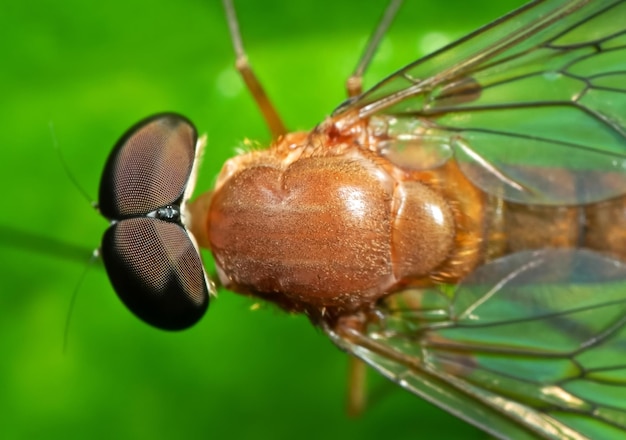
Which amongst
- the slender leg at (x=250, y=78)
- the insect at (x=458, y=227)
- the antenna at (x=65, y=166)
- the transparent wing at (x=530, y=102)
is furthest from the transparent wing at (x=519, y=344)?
the antenna at (x=65, y=166)

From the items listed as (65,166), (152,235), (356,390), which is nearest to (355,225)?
(152,235)

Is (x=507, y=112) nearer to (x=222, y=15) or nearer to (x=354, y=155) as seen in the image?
(x=354, y=155)

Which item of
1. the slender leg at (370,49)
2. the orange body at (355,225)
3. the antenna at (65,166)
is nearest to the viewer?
the orange body at (355,225)

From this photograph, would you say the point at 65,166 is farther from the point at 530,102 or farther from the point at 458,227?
the point at 530,102

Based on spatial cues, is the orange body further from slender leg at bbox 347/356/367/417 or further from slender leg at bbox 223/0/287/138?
slender leg at bbox 347/356/367/417

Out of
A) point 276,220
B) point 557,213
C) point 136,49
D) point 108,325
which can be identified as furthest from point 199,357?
point 557,213

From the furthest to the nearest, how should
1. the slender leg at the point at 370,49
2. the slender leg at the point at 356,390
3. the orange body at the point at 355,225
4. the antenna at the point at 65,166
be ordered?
the slender leg at the point at 356,390
the antenna at the point at 65,166
the slender leg at the point at 370,49
the orange body at the point at 355,225

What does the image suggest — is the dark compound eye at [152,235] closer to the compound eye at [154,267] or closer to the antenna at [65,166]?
the compound eye at [154,267]
